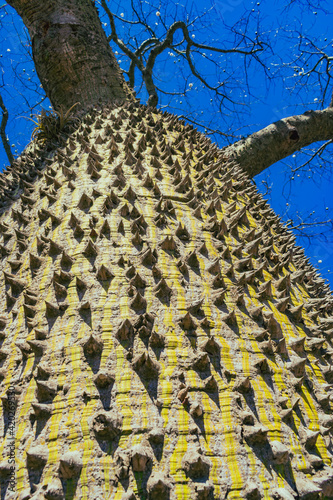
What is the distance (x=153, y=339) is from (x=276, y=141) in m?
3.26

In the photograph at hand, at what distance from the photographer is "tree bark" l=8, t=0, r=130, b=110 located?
151 inches

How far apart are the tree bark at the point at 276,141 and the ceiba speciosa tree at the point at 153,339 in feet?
4.08

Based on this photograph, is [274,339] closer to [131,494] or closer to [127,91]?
[131,494]

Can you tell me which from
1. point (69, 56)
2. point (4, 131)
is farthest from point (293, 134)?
point (4, 131)

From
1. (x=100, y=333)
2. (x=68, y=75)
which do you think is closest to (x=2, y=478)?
(x=100, y=333)

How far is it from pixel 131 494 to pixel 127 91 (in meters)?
3.89

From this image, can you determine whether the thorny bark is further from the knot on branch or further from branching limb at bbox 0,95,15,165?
branching limb at bbox 0,95,15,165

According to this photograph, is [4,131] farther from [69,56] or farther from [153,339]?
[153,339]

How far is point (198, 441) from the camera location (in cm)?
136

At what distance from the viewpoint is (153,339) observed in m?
1.58

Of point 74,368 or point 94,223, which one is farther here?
point 94,223

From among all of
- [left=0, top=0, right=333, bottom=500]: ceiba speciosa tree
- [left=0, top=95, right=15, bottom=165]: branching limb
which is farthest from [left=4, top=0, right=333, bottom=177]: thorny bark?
[left=0, top=95, right=15, bottom=165]: branching limb

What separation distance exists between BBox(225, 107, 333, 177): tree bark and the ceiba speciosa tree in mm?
1243

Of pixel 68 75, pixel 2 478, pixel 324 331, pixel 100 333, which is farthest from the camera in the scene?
pixel 68 75
